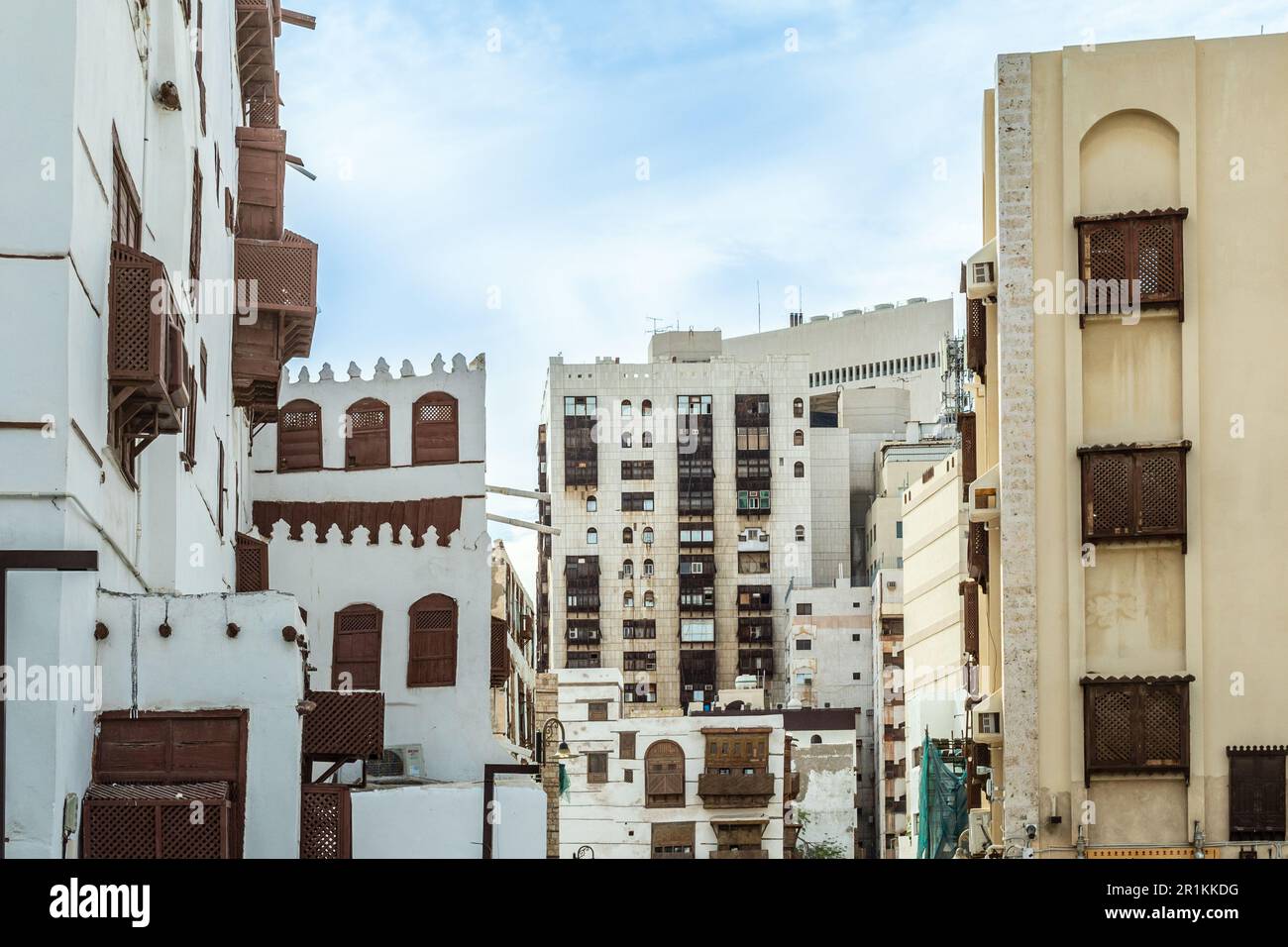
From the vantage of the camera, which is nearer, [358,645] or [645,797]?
[358,645]

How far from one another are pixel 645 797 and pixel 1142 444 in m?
58.8

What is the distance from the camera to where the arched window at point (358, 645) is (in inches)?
1449

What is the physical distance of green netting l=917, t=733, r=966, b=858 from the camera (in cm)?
5141

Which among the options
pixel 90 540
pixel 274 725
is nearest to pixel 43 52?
pixel 90 540

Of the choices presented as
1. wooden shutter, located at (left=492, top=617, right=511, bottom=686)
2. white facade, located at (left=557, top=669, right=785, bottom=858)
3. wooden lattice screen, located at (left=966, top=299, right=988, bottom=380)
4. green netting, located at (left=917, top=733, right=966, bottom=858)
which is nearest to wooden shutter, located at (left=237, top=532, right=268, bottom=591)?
wooden shutter, located at (left=492, top=617, right=511, bottom=686)

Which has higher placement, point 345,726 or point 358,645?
point 358,645

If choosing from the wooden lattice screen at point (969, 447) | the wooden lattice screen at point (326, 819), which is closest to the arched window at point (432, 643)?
the wooden lattice screen at point (969, 447)

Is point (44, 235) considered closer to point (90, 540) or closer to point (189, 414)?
point (90, 540)

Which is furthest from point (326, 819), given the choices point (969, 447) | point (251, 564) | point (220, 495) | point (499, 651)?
point (969, 447)

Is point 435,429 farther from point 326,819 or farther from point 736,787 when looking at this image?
point 736,787

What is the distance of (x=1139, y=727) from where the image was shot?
3145cm

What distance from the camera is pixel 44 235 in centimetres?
1639

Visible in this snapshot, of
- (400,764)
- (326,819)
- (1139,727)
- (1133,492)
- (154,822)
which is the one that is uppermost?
(1133,492)
